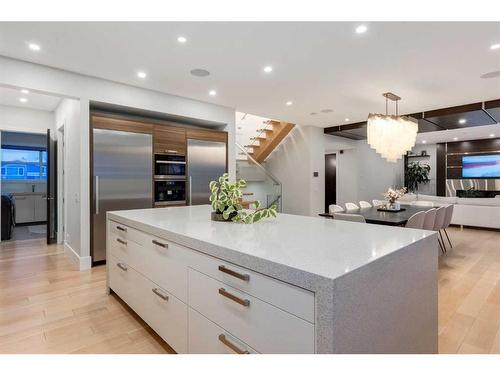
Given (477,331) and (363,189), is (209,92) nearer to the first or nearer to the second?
(477,331)

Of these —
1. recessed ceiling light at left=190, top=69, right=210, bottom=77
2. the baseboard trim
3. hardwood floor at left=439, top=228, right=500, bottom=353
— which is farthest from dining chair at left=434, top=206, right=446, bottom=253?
the baseboard trim

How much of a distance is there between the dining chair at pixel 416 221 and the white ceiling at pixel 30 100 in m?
5.37

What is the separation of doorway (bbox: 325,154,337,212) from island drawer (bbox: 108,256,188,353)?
28.1 ft

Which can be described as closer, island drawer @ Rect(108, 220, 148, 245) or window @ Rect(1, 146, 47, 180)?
island drawer @ Rect(108, 220, 148, 245)

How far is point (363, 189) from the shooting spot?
9586 mm

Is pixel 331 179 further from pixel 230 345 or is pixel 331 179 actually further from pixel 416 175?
pixel 230 345

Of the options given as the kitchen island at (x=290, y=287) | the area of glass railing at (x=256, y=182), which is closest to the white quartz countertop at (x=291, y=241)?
the kitchen island at (x=290, y=287)

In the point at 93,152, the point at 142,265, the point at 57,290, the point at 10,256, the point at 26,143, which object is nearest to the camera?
the point at 142,265

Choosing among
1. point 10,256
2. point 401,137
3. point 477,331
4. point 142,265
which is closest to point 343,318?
point 142,265

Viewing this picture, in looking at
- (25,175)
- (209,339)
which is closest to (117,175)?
(209,339)

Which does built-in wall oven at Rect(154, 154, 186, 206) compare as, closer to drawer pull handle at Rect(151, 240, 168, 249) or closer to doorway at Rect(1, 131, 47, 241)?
drawer pull handle at Rect(151, 240, 168, 249)

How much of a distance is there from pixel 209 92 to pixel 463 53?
11.1 feet

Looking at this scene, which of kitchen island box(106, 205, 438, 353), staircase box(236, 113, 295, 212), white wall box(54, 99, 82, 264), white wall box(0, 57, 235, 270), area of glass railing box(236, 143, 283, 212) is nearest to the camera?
kitchen island box(106, 205, 438, 353)

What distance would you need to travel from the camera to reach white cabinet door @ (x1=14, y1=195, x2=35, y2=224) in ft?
22.9
